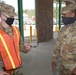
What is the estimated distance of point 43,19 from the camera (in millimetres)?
14477

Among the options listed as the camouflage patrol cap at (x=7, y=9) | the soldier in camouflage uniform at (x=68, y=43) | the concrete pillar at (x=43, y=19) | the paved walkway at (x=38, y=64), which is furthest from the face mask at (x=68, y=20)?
the concrete pillar at (x=43, y=19)

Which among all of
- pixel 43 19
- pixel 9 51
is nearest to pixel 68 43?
pixel 9 51

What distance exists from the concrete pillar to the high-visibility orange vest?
10278 millimetres

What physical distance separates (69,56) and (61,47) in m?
0.30

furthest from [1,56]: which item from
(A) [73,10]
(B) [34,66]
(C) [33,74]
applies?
(B) [34,66]

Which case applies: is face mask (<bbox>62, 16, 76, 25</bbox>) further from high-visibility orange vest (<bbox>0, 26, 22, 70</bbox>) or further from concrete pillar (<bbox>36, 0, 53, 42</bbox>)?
concrete pillar (<bbox>36, 0, 53, 42</bbox>)

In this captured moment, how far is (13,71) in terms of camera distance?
12.7ft

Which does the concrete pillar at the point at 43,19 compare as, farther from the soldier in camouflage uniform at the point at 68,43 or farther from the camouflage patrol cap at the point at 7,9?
the camouflage patrol cap at the point at 7,9

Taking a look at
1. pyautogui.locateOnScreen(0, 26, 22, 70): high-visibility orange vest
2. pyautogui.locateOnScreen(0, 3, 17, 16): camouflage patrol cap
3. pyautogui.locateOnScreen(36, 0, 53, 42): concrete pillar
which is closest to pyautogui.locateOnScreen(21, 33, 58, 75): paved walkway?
pyautogui.locateOnScreen(0, 26, 22, 70): high-visibility orange vest

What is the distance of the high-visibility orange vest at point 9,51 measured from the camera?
12.2 ft

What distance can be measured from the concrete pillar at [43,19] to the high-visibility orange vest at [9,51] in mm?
10278

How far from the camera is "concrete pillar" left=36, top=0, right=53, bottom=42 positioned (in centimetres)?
1423

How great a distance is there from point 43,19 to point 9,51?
35.5 feet

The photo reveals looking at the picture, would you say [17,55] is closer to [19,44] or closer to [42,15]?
[19,44]
